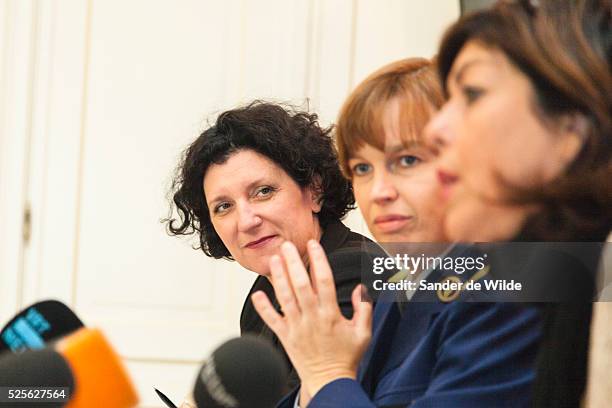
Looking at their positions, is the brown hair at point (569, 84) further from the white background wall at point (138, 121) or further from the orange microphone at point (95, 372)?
the white background wall at point (138, 121)

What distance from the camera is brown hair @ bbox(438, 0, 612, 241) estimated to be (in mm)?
646

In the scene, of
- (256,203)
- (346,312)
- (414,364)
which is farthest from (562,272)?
(256,203)

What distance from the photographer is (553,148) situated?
66 cm

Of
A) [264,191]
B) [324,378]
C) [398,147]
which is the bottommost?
[324,378]

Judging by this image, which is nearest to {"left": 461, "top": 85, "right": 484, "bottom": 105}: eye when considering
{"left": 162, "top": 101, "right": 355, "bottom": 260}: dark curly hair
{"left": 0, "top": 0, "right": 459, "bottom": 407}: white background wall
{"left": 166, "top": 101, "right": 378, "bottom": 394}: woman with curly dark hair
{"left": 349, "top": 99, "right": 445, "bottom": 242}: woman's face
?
{"left": 349, "top": 99, "right": 445, "bottom": 242}: woman's face

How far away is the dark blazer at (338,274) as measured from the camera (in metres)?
1.12

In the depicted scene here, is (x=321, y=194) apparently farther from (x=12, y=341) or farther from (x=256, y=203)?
(x=12, y=341)

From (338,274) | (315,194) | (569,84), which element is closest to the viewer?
(569,84)

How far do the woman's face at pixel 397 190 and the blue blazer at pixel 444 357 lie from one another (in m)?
0.06

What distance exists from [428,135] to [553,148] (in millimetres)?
126

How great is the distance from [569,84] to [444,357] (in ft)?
1.03

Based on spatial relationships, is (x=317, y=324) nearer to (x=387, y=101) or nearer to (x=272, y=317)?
(x=272, y=317)

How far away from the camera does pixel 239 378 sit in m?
0.73

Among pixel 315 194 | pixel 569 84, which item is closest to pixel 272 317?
pixel 569 84
